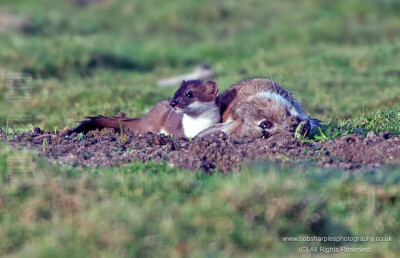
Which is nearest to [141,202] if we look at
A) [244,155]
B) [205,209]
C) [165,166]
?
[205,209]

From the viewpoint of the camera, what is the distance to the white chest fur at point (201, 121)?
291 inches

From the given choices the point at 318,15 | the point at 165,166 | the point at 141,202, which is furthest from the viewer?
the point at 318,15

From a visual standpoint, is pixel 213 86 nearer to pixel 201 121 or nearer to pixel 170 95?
pixel 201 121

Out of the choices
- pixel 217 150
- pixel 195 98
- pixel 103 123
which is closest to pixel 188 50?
pixel 103 123

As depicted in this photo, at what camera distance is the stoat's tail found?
7.45 metres

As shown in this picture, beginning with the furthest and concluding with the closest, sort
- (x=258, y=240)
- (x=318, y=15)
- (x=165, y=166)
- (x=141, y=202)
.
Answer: (x=318, y=15) → (x=165, y=166) → (x=141, y=202) → (x=258, y=240)

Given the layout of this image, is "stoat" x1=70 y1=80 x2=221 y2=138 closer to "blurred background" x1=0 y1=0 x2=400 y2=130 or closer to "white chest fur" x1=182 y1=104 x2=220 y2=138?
"white chest fur" x1=182 y1=104 x2=220 y2=138

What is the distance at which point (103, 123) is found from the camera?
25.1ft

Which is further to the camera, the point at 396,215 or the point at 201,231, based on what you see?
the point at 396,215

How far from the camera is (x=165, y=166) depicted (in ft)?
20.0

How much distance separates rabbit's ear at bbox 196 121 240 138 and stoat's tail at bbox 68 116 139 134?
884mm

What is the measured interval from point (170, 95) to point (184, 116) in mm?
4256

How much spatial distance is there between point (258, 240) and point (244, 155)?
60.1 inches

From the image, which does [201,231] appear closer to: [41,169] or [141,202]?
[141,202]
